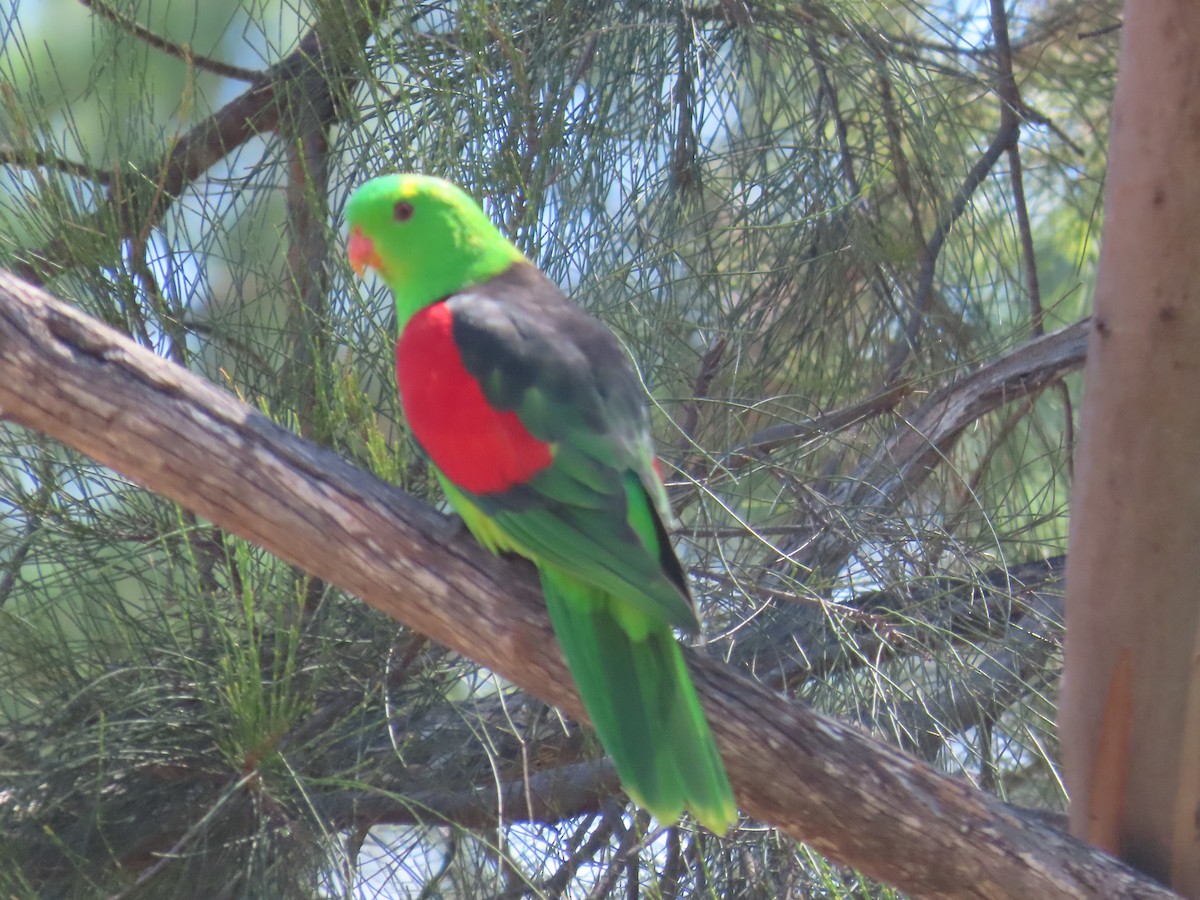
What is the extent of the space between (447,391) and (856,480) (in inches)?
26.5

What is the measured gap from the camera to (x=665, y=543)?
4.71 feet

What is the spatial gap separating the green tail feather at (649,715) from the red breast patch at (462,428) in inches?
7.8

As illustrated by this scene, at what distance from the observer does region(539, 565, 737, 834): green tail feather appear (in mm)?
1322

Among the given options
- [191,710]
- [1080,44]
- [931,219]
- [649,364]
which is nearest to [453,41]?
[649,364]

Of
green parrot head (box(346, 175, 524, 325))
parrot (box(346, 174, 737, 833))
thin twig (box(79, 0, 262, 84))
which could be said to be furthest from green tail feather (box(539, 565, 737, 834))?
thin twig (box(79, 0, 262, 84))

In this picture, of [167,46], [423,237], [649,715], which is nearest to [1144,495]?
[649,715]

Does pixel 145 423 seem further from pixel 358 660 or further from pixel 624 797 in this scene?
pixel 624 797

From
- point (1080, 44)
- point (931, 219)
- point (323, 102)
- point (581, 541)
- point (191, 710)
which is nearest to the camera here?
point (581, 541)

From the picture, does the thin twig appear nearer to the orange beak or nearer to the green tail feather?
the orange beak

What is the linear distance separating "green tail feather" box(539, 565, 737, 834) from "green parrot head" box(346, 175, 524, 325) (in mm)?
537

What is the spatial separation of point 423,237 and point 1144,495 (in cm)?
99

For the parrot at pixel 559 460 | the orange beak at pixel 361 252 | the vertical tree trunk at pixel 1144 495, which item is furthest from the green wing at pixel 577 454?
the vertical tree trunk at pixel 1144 495

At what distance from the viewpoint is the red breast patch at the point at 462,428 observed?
4.83 ft

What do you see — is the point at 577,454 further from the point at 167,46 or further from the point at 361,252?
the point at 167,46
